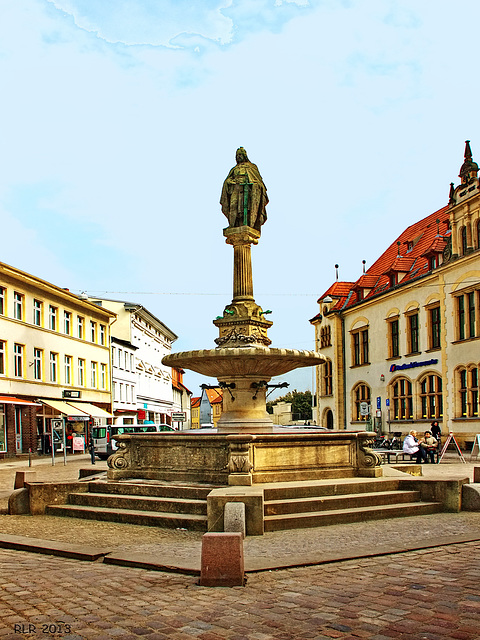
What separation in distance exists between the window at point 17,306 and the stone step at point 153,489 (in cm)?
2764

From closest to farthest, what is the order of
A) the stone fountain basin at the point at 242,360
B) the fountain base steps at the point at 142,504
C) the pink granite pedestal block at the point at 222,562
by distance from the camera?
the pink granite pedestal block at the point at 222,562 → the fountain base steps at the point at 142,504 → the stone fountain basin at the point at 242,360

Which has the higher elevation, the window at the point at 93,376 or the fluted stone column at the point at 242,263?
the fluted stone column at the point at 242,263

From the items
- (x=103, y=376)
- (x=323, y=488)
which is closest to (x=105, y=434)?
(x=103, y=376)

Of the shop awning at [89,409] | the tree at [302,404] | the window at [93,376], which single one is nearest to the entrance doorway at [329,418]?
the shop awning at [89,409]

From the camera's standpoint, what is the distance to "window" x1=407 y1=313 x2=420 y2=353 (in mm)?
39969

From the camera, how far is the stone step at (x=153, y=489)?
10.9m

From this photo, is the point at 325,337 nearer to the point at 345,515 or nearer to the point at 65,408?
the point at 65,408

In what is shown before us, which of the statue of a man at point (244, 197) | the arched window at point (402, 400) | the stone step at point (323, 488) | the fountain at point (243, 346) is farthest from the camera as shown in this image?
the arched window at point (402, 400)

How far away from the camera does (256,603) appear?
20.2 feet

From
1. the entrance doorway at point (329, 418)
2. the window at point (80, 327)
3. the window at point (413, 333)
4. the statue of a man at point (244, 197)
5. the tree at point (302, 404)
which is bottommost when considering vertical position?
the tree at point (302, 404)

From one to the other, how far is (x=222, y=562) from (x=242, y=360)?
6.69 metres

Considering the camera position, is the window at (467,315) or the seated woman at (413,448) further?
the window at (467,315)

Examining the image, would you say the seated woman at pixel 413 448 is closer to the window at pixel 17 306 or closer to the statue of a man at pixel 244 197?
the statue of a man at pixel 244 197

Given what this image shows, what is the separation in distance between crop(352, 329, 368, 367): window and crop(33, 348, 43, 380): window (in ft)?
65.2
